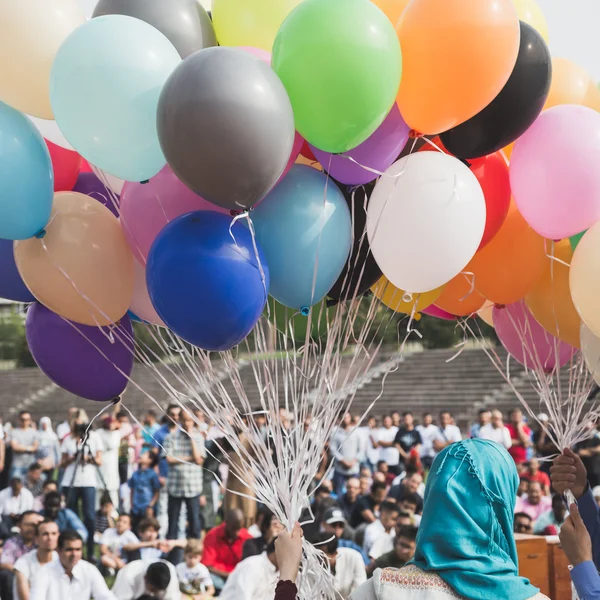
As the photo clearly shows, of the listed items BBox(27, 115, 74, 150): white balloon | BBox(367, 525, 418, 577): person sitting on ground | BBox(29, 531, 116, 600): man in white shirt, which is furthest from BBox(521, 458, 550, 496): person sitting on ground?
BBox(27, 115, 74, 150): white balloon

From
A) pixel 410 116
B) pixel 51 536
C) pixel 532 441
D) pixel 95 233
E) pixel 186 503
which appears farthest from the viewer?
pixel 532 441

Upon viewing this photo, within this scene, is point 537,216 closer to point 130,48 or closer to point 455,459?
point 455,459

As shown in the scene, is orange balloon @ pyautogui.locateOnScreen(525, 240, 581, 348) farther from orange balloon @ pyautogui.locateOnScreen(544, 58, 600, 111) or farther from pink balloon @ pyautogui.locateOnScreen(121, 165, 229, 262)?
pink balloon @ pyautogui.locateOnScreen(121, 165, 229, 262)

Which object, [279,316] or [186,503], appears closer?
[279,316]

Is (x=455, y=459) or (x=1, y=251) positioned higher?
(x=1, y=251)

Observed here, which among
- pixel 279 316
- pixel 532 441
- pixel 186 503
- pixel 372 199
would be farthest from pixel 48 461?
pixel 372 199

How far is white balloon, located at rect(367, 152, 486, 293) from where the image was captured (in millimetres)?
3189

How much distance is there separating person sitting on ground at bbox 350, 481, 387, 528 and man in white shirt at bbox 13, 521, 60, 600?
3164mm

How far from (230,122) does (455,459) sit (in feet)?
4.19

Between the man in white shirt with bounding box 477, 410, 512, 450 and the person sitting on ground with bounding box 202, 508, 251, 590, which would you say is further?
the man in white shirt with bounding box 477, 410, 512, 450

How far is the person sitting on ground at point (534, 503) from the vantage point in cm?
862

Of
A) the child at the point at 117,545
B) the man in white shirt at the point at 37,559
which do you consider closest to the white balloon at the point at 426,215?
the man in white shirt at the point at 37,559

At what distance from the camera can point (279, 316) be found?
13.2ft

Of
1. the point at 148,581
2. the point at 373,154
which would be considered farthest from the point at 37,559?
the point at 373,154
